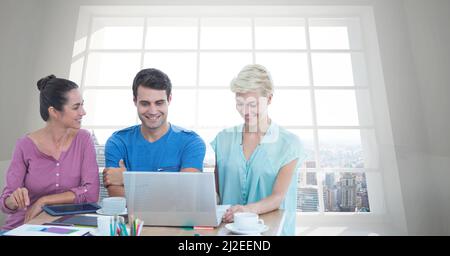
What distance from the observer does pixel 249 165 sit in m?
1.29

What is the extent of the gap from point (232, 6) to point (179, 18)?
23 cm

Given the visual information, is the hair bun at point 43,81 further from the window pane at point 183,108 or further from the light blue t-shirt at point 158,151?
the window pane at point 183,108

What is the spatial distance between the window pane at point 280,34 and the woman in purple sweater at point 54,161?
2.67 feet

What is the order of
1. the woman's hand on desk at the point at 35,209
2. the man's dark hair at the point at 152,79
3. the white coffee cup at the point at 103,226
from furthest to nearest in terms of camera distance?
the man's dark hair at the point at 152,79 < the woman's hand on desk at the point at 35,209 < the white coffee cup at the point at 103,226

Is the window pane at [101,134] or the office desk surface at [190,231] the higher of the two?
the window pane at [101,134]

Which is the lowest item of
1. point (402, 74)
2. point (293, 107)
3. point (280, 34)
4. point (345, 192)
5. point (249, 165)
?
point (345, 192)

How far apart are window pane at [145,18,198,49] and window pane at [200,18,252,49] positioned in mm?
45

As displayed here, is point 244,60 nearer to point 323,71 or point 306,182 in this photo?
point 323,71

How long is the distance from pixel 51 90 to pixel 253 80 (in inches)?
33.4

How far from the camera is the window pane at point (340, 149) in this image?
3.21 feet

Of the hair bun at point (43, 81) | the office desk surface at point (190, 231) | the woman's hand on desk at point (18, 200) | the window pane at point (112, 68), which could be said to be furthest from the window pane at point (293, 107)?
the woman's hand on desk at point (18, 200)

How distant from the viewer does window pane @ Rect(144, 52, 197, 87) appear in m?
1.10

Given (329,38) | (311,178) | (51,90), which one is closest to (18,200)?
(51,90)

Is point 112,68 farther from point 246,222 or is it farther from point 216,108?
point 246,222
